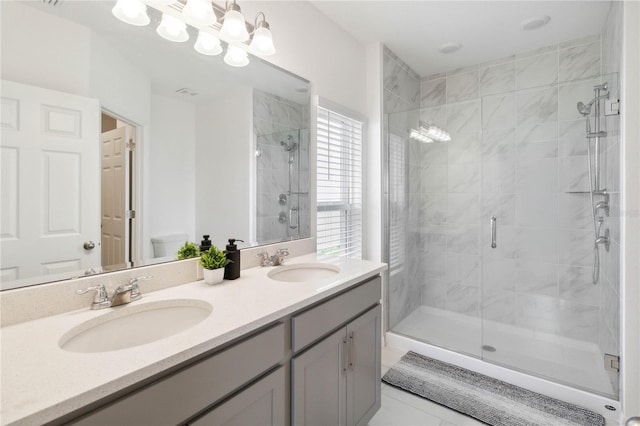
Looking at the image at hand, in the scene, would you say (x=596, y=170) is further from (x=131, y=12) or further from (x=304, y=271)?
(x=131, y=12)

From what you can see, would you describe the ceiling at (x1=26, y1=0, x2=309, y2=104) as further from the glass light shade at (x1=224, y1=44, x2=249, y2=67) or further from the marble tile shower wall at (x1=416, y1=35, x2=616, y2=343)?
the marble tile shower wall at (x1=416, y1=35, x2=616, y2=343)

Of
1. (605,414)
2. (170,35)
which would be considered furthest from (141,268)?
(605,414)

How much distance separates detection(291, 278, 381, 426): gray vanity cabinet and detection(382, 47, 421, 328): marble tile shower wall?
1.21 metres

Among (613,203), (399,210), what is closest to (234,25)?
(399,210)

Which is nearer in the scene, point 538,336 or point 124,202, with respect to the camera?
point 124,202

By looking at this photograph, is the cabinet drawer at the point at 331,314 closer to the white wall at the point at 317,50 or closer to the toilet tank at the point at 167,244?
the toilet tank at the point at 167,244

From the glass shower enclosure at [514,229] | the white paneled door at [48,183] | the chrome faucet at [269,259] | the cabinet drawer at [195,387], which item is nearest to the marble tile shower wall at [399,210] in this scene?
the glass shower enclosure at [514,229]

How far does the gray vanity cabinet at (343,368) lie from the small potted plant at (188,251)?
624 millimetres

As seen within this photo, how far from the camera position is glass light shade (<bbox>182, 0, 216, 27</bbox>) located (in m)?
1.30

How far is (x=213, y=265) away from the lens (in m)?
1.32

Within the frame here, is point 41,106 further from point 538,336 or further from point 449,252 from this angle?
point 538,336

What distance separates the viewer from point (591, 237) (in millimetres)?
2365

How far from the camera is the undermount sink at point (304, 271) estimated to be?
5.49ft

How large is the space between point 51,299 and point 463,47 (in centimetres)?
332
